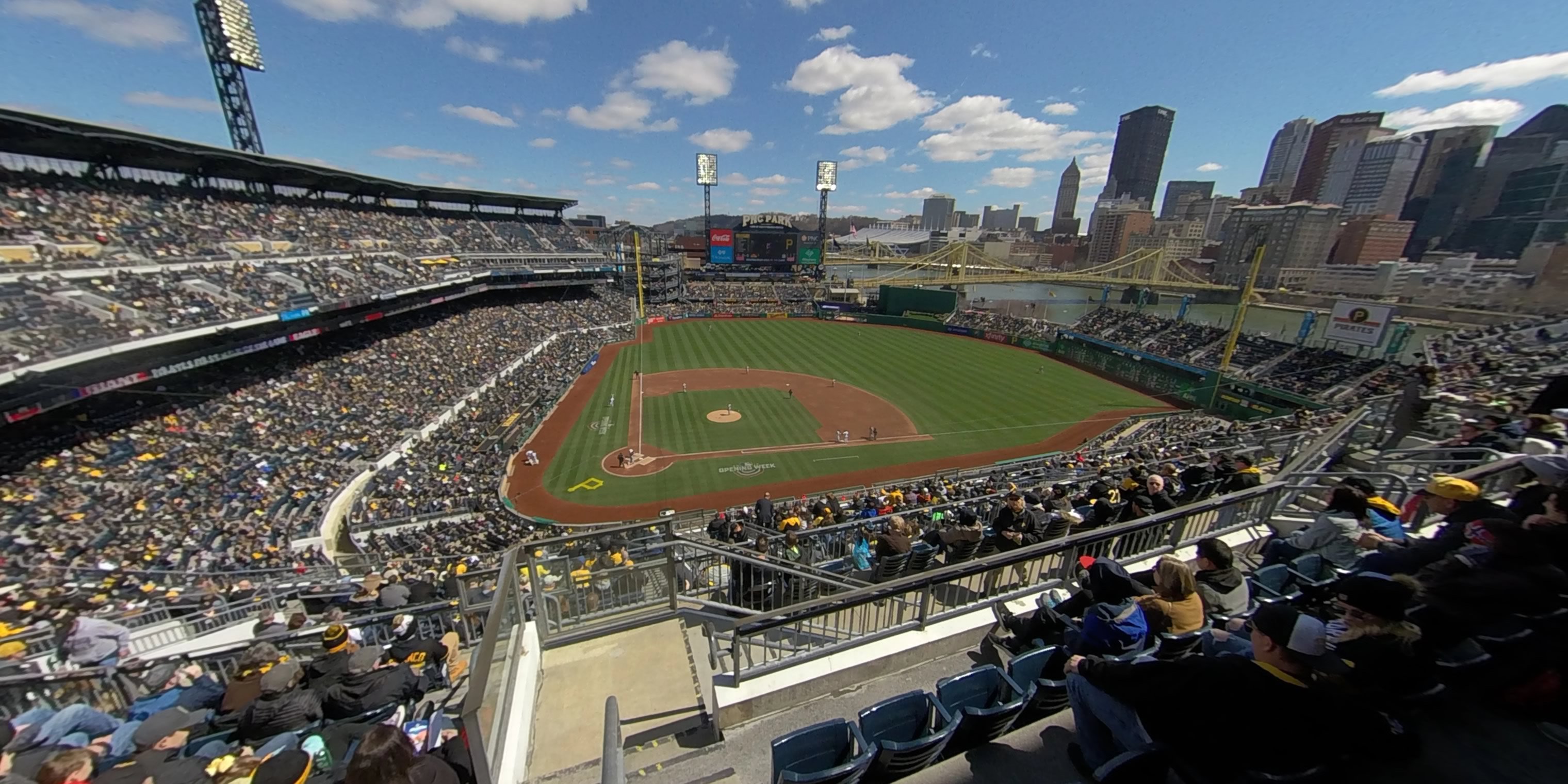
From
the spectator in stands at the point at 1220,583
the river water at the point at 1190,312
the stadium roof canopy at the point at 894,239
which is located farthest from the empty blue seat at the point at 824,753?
the stadium roof canopy at the point at 894,239

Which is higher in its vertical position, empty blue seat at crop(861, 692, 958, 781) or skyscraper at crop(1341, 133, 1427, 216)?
skyscraper at crop(1341, 133, 1427, 216)

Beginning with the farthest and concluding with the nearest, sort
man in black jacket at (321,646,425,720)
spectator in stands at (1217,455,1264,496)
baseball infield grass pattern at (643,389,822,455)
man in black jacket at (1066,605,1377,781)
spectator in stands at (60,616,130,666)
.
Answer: baseball infield grass pattern at (643,389,822,455) < spectator in stands at (1217,455,1264,496) < spectator in stands at (60,616,130,666) < man in black jacket at (321,646,425,720) < man in black jacket at (1066,605,1377,781)

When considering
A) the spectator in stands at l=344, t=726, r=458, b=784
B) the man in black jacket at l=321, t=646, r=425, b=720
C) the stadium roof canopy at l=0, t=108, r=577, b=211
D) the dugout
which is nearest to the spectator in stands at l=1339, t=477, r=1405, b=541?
the spectator in stands at l=344, t=726, r=458, b=784

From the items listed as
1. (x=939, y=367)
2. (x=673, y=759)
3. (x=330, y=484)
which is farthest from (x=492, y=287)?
(x=673, y=759)

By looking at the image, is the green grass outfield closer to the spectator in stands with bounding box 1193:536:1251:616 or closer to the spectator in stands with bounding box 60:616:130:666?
the spectator in stands with bounding box 60:616:130:666

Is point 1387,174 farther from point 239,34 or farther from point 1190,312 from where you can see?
point 239,34
